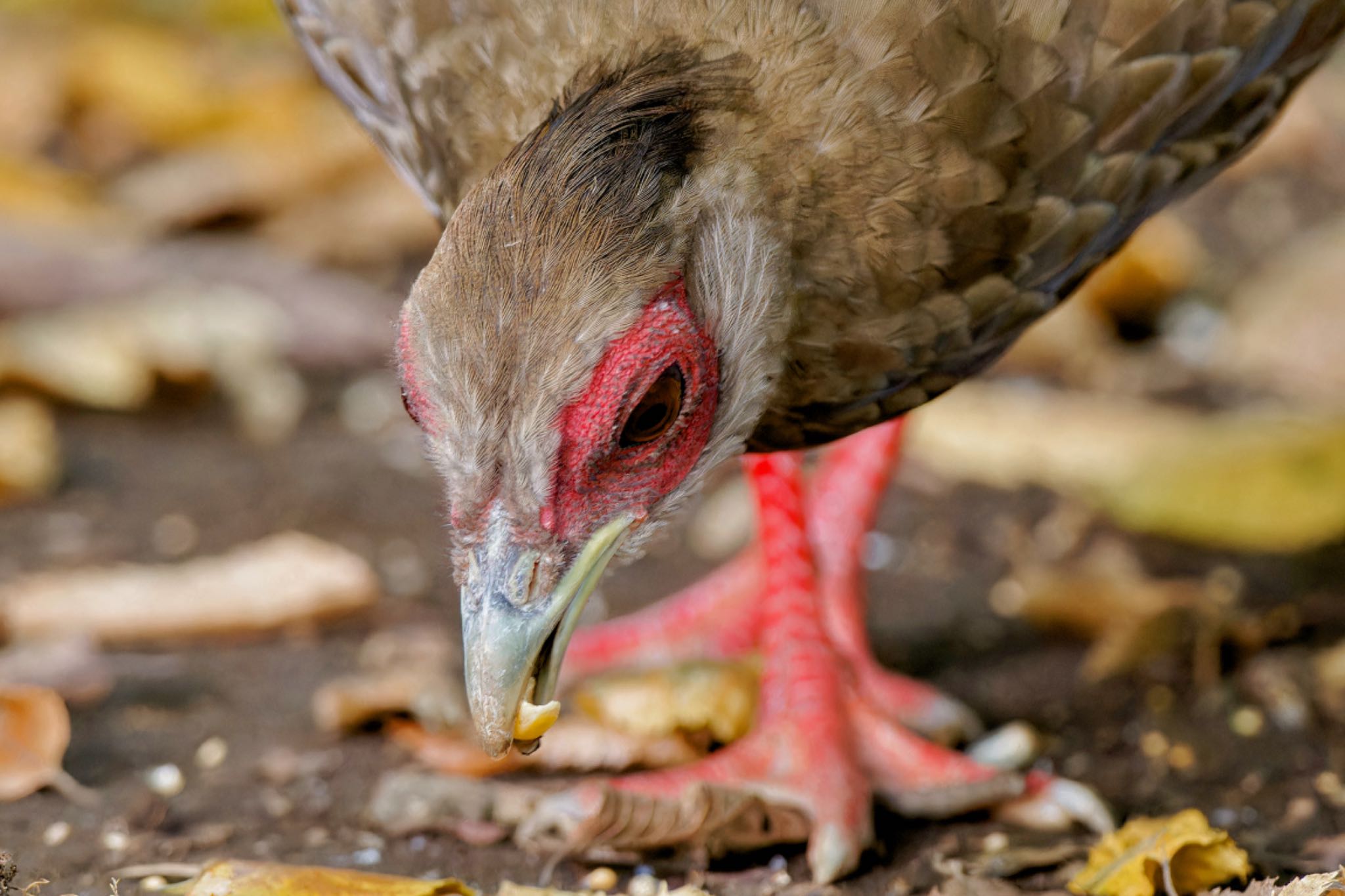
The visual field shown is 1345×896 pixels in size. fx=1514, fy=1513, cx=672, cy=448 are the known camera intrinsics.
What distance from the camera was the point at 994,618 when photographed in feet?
11.9

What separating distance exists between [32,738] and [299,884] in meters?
0.77

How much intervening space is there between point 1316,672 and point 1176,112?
133cm

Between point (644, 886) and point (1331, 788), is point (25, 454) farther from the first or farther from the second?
point (1331, 788)

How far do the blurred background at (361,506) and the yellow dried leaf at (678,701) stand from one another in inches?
13.8

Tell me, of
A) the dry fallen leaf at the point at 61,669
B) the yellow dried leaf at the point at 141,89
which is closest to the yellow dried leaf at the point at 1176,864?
the dry fallen leaf at the point at 61,669

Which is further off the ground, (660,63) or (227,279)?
(227,279)

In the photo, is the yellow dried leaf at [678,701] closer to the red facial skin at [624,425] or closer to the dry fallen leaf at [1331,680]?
the red facial skin at [624,425]

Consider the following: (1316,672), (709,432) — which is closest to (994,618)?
(1316,672)

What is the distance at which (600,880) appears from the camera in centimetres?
252

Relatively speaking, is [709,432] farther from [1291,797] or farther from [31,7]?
[31,7]

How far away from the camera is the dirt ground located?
258 cm

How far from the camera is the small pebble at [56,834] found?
2514 millimetres

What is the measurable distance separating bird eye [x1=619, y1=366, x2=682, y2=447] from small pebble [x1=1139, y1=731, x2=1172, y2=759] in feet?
4.51

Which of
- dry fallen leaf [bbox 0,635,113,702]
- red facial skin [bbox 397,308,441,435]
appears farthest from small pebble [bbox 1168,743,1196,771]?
dry fallen leaf [bbox 0,635,113,702]
